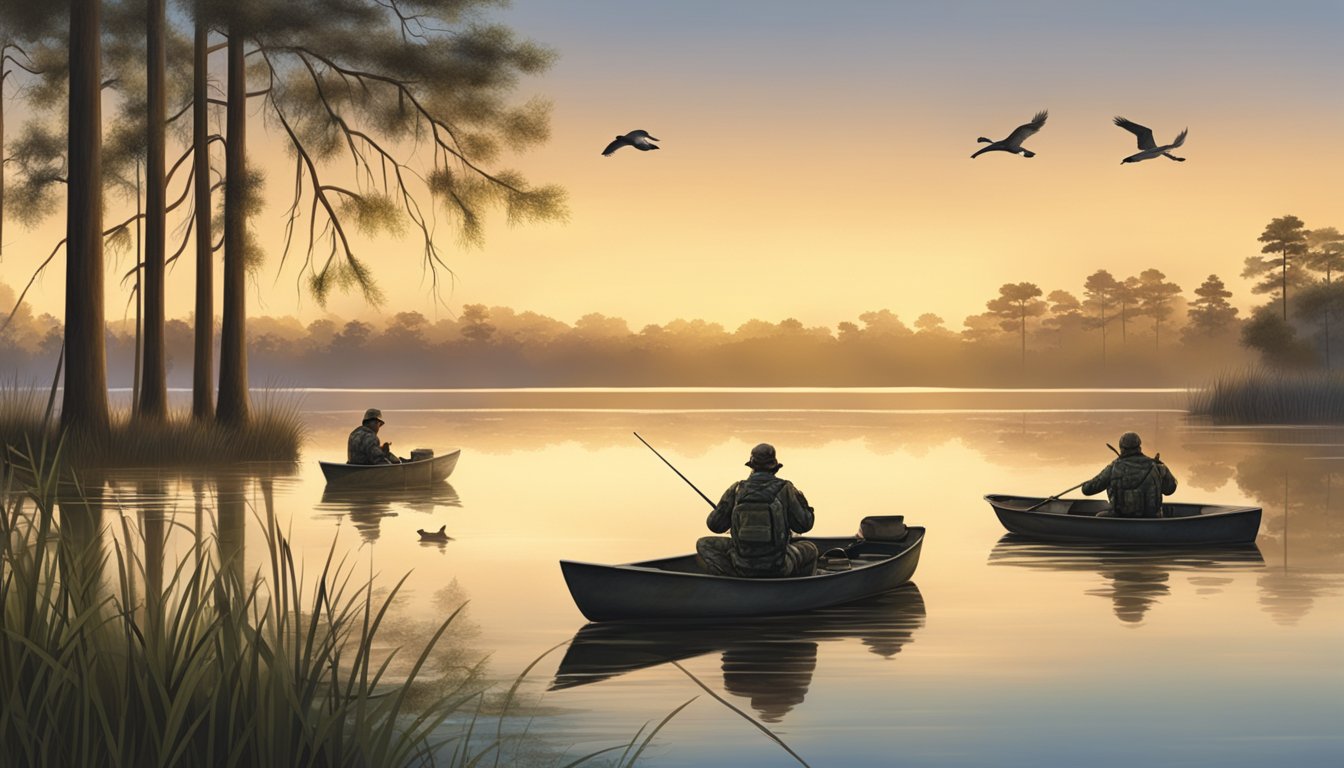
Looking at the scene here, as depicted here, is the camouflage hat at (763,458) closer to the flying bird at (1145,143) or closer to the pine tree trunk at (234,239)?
the flying bird at (1145,143)

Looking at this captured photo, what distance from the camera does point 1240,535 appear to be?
24016 millimetres

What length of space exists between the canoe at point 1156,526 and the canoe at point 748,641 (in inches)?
281

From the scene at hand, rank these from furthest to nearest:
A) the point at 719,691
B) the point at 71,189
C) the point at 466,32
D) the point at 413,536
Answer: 1. the point at 466,32
2. the point at 71,189
3. the point at 413,536
4. the point at 719,691

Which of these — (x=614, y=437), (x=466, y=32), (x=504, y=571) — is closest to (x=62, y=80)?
(x=466, y=32)

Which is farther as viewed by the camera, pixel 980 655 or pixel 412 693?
pixel 980 655

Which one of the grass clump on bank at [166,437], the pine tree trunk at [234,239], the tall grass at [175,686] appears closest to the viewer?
the tall grass at [175,686]

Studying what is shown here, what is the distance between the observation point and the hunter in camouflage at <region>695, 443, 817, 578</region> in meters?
15.7

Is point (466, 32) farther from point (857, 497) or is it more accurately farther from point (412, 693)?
point (412, 693)

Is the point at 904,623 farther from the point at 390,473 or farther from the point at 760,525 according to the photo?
the point at 390,473

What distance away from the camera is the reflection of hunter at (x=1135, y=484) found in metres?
23.4

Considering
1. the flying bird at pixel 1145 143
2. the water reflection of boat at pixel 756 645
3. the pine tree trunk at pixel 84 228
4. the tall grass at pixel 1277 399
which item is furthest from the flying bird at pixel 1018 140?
the tall grass at pixel 1277 399

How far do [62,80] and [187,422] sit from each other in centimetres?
1670

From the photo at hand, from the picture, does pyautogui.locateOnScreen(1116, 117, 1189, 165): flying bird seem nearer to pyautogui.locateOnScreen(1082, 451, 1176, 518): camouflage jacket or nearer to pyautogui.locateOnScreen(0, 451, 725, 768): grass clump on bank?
pyautogui.locateOnScreen(1082, 451, 1176, 518): camouflage jacket

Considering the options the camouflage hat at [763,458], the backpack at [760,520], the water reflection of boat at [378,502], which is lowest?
the water reflection of boat at [378,502]
